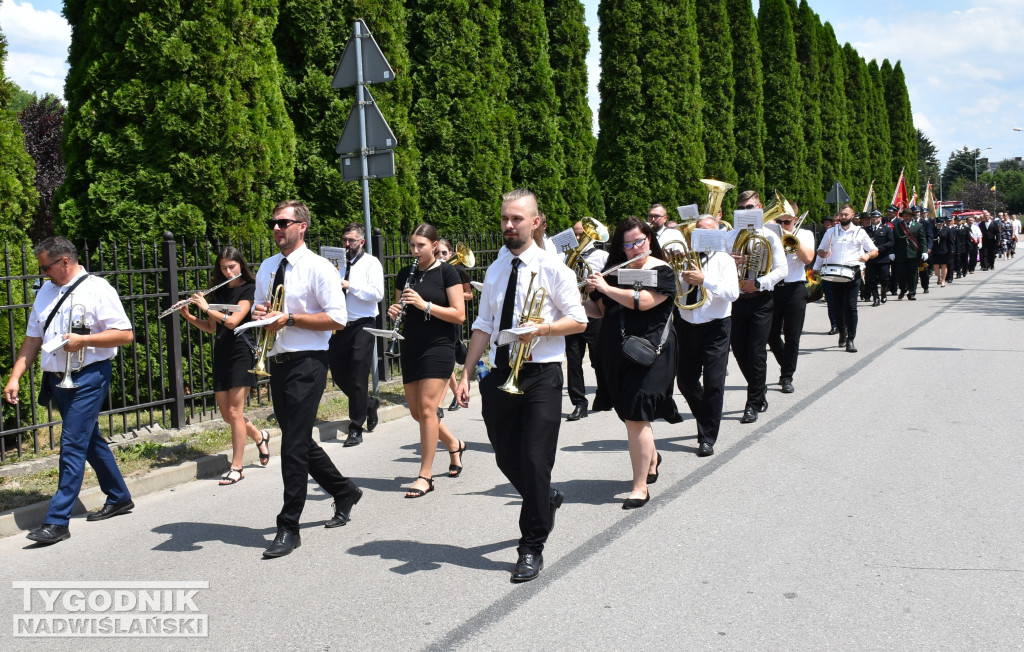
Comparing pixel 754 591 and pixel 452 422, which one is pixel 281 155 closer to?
pixel 452 422

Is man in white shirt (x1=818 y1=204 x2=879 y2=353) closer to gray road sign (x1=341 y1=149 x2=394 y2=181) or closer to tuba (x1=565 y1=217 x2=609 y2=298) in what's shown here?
gray road sign (x1=341 y1=149 x2=394 y2=181)

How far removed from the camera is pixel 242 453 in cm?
757

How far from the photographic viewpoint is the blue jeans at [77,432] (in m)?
5.98

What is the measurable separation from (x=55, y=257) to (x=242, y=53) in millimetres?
4763

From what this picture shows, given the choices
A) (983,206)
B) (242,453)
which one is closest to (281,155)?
(242,453)

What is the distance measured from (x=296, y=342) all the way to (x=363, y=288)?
295cm

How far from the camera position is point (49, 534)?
5910 millimetres

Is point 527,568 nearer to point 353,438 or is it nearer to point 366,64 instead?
point 353,438

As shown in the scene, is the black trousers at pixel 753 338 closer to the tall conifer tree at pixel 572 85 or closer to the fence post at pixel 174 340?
the fence post at pixel 174 340

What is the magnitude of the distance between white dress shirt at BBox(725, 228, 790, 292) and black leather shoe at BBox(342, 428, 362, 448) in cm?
372

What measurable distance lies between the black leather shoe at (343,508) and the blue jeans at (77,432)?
1535 mm

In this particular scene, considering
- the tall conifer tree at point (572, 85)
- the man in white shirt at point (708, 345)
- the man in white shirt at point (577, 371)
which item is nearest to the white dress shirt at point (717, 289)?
the man in white shirt at point (708, 345)

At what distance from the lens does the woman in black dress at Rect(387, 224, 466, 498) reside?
6.86 meters

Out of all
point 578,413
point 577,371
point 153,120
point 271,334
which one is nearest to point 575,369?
point 577,371
